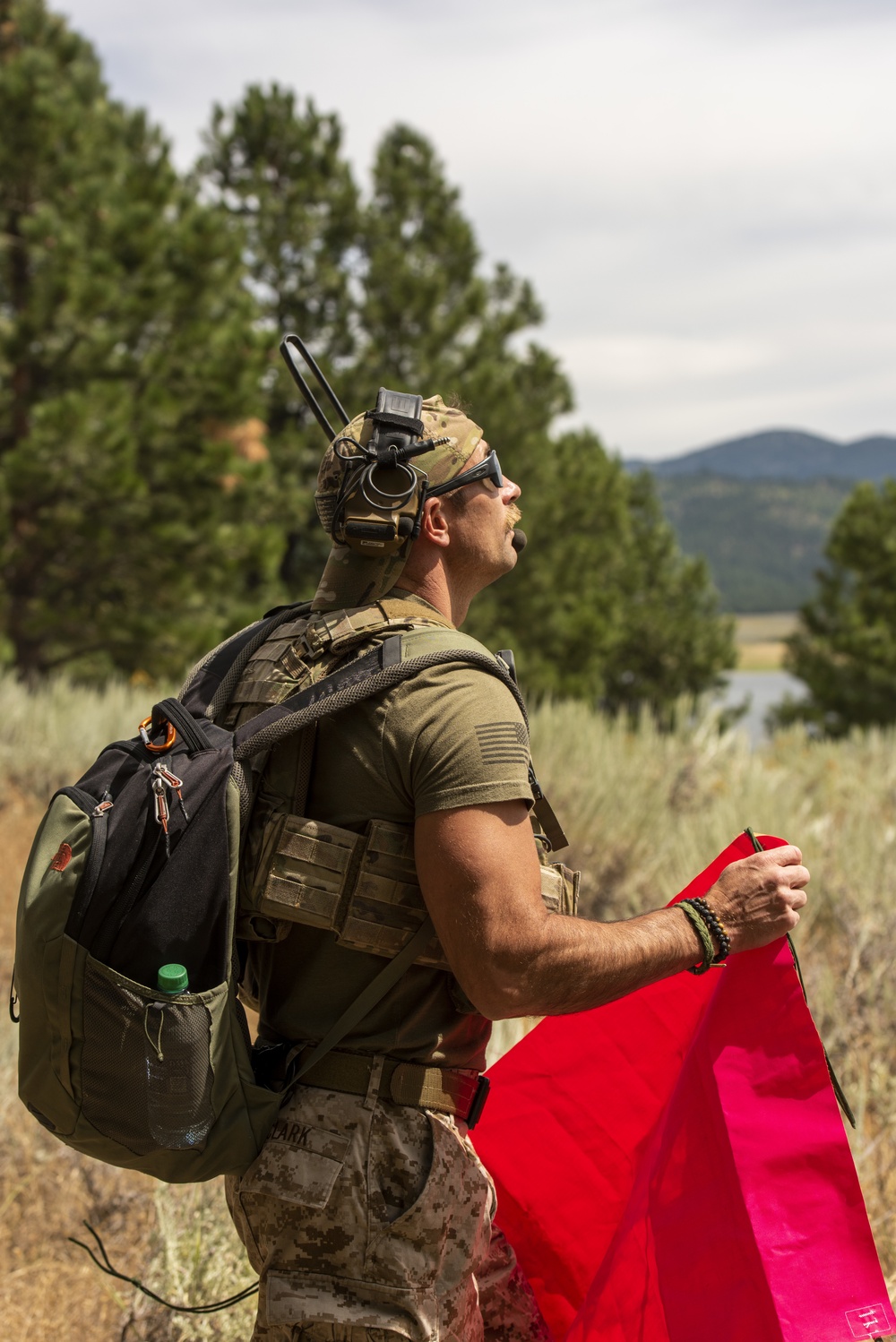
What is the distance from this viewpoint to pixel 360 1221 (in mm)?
1794

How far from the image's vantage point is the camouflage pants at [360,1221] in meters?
1.78

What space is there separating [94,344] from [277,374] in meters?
6.67

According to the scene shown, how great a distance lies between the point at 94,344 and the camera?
46.0ft

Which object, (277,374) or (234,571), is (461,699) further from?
(277,374)

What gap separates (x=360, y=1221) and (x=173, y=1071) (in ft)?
1.23

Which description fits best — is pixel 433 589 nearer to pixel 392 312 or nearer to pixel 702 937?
pixel 702 937

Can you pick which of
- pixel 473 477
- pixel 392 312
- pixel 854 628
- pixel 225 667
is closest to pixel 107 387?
pixel 392 312

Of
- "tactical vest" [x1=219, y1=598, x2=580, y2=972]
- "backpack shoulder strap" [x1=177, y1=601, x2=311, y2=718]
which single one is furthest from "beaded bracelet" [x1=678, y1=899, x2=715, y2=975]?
"backpack shoulder strap" [x1=177, y1=601, x2=311, y2=718]

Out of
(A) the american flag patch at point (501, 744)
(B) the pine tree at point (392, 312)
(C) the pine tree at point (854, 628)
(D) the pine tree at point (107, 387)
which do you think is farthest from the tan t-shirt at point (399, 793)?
(C) the pine tree at point (854, 628)

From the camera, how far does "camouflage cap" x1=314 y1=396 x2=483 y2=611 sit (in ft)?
6.61

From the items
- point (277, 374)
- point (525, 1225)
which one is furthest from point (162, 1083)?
point (277, 374)

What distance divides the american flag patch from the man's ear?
0.42 metres

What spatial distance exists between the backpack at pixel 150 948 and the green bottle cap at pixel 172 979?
11 millimetres

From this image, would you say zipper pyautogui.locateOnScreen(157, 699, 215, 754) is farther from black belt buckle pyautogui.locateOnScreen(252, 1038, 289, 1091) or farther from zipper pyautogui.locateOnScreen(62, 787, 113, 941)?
black belt buckle pyautogui.locateOnScreen(252, 1038, 289, 1091)
